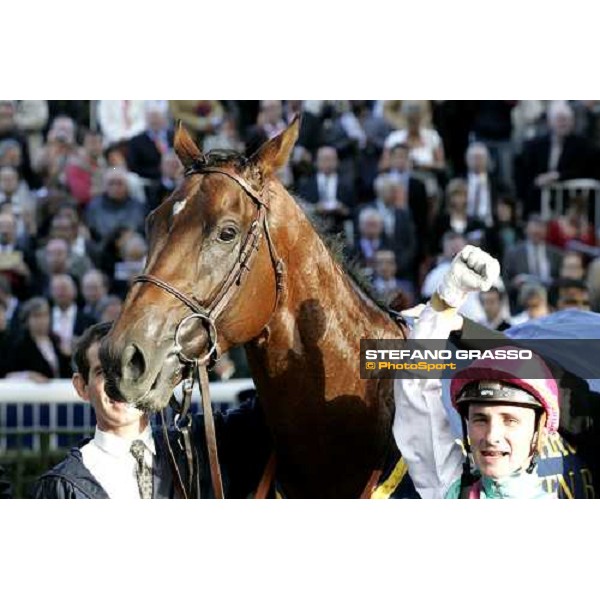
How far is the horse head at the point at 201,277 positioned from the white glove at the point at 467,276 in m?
0.53

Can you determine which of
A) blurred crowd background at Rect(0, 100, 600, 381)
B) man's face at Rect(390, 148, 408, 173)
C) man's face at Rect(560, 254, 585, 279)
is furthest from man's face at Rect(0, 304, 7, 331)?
man's face at Rect(560, 254, 585, 279)

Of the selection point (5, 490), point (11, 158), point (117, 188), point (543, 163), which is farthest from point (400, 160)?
point (5, 490)

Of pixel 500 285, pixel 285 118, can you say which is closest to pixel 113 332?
pixel 285 118

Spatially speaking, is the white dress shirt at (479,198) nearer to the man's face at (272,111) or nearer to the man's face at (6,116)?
the man's face at (272,111)

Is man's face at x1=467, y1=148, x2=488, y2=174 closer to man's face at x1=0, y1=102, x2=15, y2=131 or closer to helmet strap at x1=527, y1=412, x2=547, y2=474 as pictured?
helmet strap at x1=527, y1=412, x2=547, y2=474

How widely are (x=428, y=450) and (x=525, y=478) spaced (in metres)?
0.31

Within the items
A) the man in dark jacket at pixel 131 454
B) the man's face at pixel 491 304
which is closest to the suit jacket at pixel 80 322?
the man in dark jacket at pixel 131 454

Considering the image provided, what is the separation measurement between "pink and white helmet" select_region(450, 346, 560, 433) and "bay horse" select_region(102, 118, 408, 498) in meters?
0.27

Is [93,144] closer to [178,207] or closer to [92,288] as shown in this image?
[92,288]

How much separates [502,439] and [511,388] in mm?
163

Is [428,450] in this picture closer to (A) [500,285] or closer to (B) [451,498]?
(B) [451,498]

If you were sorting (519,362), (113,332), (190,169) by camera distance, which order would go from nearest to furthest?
(113,332) → (190,169) → (519,362)

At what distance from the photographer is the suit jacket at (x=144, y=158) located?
14.5 ft

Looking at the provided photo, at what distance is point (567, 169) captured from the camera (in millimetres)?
4340
